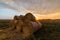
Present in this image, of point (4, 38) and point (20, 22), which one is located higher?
point (20, 22)

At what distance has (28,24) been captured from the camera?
8.70m

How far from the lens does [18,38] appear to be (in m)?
7.15

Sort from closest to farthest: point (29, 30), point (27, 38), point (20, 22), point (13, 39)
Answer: point (13, 39) < point (27, 38) < point (29, 30) < point (20, 22)

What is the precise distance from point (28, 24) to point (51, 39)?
70.7 inches

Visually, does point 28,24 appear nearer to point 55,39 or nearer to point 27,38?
point 27,38

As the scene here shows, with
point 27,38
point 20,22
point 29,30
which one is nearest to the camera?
point 27,38

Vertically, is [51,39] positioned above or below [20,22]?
below

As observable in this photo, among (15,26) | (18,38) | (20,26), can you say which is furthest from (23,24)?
(18,38)

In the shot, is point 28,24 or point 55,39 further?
point 55,39

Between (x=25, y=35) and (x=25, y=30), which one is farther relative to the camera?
(x=25, y=30)

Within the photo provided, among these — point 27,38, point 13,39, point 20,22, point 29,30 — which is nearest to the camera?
point 13,39

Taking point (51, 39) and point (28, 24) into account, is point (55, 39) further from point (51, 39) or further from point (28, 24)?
point (28, 24)

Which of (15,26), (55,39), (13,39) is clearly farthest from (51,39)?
(13,39)

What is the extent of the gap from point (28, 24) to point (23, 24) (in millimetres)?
341
